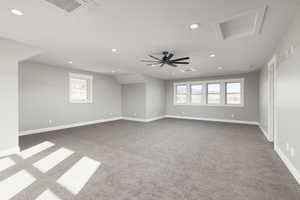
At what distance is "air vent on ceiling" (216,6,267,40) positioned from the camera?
207 cm

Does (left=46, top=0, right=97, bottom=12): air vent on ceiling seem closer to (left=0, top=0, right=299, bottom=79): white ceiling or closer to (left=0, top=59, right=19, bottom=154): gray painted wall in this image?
(left=0, top=0, right=299, bottom=79): white ceiling

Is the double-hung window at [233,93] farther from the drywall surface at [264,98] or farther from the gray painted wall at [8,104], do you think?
the gray painted wall at [8,104]

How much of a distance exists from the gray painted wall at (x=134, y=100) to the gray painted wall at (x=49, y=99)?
4.76ft

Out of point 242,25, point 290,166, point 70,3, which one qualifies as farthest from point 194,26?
point 290,166

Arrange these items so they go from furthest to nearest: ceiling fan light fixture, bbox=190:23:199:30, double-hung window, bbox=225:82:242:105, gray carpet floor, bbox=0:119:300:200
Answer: double-hung window, bbox=225:82:242:105
ceiling fan light fixture, bbox=190:23:199:30
gray carpet floor, bbox=0:119:300:200

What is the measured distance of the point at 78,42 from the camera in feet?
10.2

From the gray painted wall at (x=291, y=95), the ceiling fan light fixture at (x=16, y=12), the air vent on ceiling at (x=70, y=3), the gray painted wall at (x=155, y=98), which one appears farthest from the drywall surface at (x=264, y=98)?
the ceiling fan light fixture at (x=16, y=12)

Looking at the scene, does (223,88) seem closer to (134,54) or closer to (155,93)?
(155,93)

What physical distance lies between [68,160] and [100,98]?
4.64m

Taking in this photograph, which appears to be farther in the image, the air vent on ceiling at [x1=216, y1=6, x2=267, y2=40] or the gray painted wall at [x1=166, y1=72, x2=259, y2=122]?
the gray painted wall at [x1=166, y1=72, x2=259, y2=122]

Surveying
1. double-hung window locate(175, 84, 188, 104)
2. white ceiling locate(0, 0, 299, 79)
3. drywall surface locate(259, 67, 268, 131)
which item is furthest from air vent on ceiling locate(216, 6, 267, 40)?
double-hung window locate(175, 84, 188, 104)

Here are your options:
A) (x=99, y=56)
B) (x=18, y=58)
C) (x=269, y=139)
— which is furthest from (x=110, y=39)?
(x=269, y=139)

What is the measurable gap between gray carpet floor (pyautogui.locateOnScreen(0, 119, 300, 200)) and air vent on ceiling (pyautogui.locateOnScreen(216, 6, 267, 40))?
2558mm

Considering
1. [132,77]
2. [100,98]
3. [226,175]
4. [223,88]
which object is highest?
[132,77]
